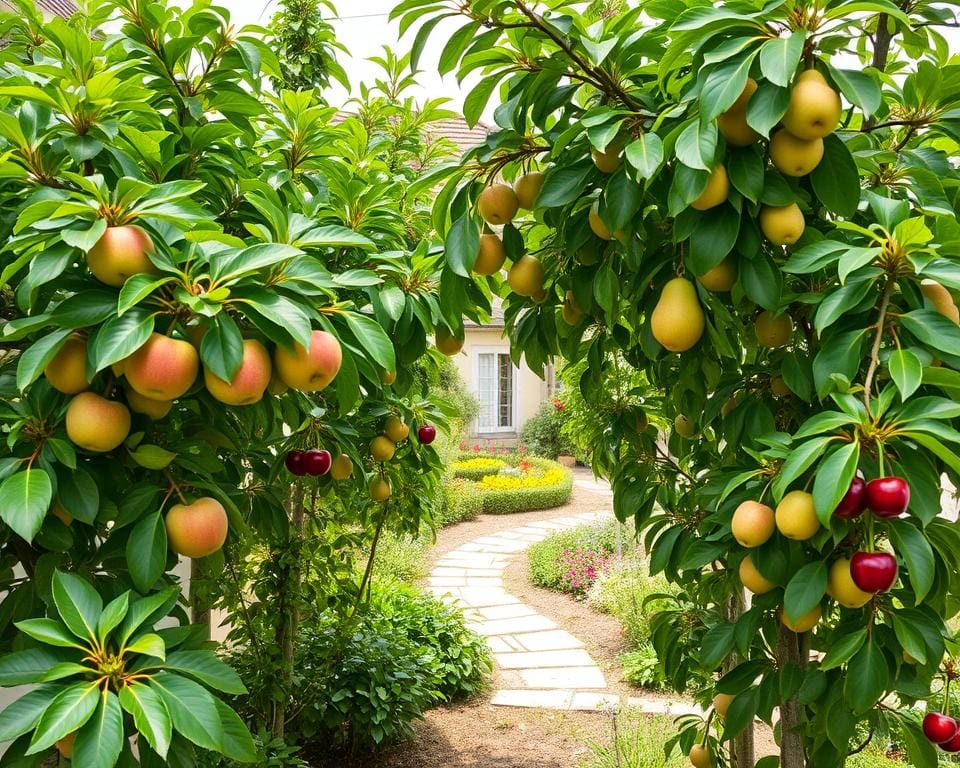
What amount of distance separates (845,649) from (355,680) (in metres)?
3.29

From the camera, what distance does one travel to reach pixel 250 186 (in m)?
1.55

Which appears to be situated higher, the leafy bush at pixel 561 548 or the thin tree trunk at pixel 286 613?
the thin tree trunk at pixel 286 613

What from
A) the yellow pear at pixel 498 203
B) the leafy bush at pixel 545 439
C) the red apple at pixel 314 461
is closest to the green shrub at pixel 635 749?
the red apple at pixel 314 461

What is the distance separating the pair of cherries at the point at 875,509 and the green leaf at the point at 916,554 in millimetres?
26

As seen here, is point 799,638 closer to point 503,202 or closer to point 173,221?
point 503,202

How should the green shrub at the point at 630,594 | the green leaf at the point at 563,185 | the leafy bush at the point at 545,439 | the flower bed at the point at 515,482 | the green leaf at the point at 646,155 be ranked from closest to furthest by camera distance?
1. the green leaf at the point at 646,155
2. the green leaf at the point at 563,185
3. the green shrub at the point at 630,594
4. the flower bed at the point at 515,482
5. the leafy bush at the point at 545,439

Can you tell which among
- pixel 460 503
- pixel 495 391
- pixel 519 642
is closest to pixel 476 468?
pixel 460 503

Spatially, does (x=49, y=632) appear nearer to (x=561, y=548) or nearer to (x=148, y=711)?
(x=148, y=711)

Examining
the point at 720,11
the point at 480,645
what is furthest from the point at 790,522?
the point at 480,645

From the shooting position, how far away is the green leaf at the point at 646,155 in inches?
46.7

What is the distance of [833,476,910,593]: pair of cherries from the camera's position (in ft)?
3.41

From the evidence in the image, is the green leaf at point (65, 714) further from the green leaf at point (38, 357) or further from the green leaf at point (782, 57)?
the green leaf at point (782, 57)

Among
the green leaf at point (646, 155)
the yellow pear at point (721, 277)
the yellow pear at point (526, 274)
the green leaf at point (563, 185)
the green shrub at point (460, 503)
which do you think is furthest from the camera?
the green shrub at point (460, 503)

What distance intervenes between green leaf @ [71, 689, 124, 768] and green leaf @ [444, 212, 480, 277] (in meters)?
1.00
